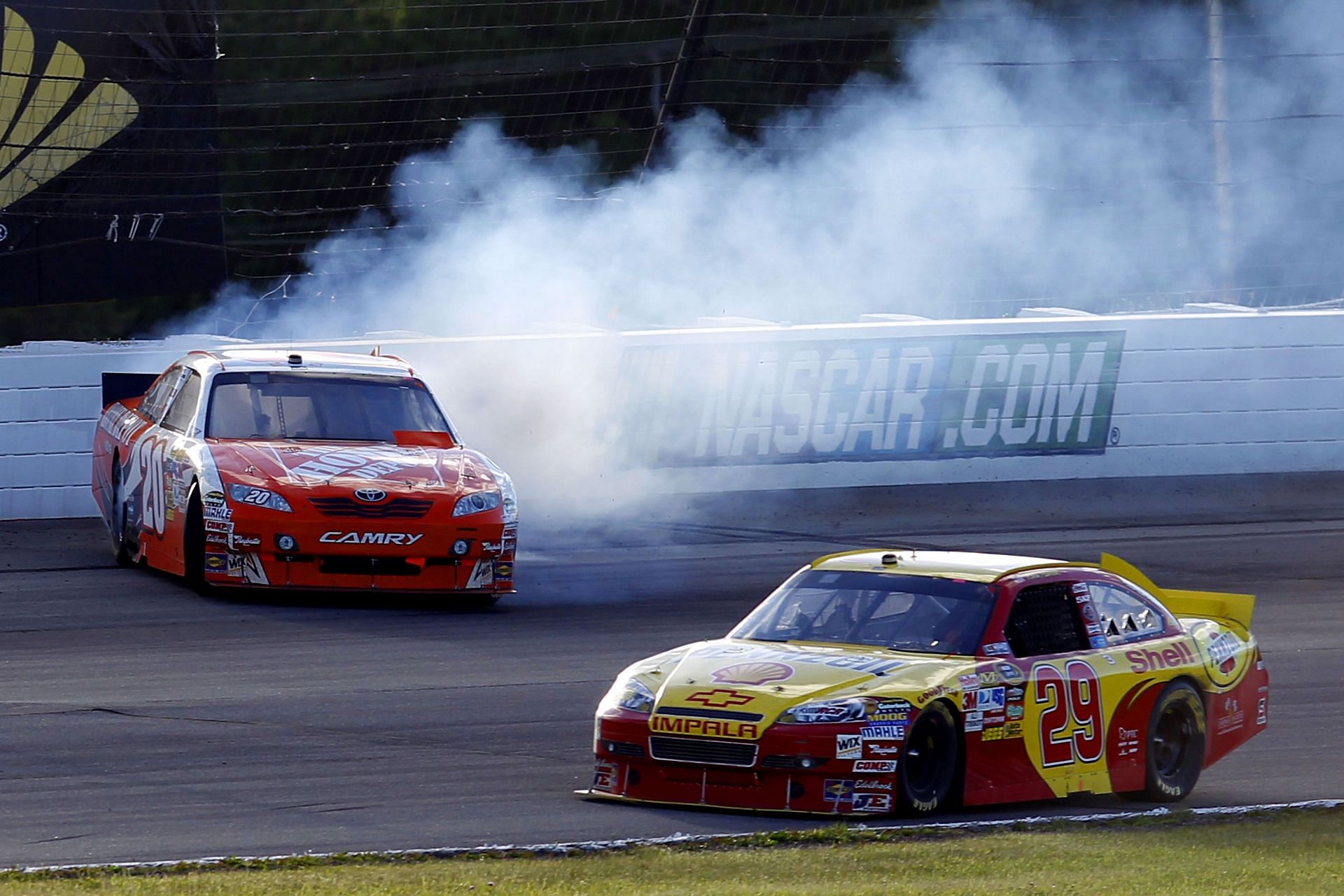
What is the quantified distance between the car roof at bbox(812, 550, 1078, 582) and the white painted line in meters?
0.97

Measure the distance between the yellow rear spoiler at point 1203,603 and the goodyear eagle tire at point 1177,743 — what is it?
0.59m

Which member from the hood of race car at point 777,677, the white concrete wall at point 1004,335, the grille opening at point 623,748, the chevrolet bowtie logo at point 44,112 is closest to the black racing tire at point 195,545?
the white concrete wall at point 1004,335

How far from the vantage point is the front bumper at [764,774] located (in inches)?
265

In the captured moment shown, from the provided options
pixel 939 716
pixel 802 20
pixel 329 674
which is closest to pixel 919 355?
pixel 802 20

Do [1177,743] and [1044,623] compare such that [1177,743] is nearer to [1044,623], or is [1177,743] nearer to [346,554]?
[1044,623]

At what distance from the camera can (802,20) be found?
18.4 m

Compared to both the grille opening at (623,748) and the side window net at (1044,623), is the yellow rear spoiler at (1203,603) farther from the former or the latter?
the grille opening at (623,748)

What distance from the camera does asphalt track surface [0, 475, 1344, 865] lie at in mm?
6805

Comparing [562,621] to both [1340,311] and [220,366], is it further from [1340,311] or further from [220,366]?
[1340,311]

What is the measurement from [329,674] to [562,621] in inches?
78.9

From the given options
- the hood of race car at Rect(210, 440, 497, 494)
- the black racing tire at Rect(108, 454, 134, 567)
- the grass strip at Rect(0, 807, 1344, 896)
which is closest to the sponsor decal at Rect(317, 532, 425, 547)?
the hood of race car at Rect(210, 440, 497, 494)

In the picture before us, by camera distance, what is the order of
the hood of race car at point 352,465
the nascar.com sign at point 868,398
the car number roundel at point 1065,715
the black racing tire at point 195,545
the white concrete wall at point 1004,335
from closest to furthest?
1. the car number roundel at point 1065,715
2. the black racing tire at point 195,545
3. the hood of race car at point 352,465
4. the white concrete wall at point 1004,335
5. the nascar.com sign at point 868,398

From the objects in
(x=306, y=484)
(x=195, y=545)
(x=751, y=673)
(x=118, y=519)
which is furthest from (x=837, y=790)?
(x=118, y=519)

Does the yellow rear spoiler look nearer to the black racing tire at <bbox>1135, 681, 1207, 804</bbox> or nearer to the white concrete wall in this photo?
the black racing tire at <bbox>1135, 681, 1207, 804</bbox>
